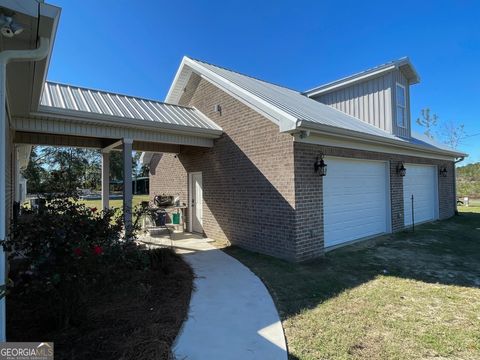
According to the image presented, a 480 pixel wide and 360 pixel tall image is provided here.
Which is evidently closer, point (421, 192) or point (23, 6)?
point (23, 6)

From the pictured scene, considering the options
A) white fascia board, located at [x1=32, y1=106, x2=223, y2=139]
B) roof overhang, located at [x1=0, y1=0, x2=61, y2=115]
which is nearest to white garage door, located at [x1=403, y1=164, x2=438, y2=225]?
white fascia board, located at [x1=32, y1=106, x2=223, y2=139]

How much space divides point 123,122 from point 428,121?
4305 centimetres

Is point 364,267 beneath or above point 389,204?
beneath

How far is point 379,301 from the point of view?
15.2 feet

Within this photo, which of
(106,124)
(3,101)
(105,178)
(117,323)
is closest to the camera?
(3,101)

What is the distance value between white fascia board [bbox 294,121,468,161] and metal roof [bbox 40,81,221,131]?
3.34m

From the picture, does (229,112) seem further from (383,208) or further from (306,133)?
(383,208)

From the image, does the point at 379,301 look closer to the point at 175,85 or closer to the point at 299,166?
the point at 299,166

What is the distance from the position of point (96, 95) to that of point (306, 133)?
6.04 meters

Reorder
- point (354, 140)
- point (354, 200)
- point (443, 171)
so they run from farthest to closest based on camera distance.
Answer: point (443, 171) → point (354, 200) → point (354, 140)

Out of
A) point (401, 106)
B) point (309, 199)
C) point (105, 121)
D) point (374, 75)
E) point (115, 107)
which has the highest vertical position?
point (374, 75)

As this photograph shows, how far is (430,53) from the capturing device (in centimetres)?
1611

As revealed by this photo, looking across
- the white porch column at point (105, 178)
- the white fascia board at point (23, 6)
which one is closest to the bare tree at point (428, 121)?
the white porch column at point (105, 178)

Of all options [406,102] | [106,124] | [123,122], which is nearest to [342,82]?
[406,102]
